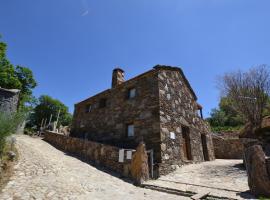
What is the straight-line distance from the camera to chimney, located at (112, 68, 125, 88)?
459 inches

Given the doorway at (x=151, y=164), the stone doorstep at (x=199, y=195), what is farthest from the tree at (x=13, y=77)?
the stone doorstep at (x=199, y=195)

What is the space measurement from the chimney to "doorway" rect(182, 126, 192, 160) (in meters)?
5.03

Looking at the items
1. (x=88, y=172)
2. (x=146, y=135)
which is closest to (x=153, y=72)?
(x=146, y=135)

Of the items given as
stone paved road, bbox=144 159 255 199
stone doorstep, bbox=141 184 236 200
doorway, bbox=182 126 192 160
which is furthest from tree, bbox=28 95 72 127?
stone doorstep, bbox=141 184 236 200

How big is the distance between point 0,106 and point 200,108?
14.3 m

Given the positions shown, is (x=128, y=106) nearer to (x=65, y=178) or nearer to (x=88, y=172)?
(x=88, y=172)

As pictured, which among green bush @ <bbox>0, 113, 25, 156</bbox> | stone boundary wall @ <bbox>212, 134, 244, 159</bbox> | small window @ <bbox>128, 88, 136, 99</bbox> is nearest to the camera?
green bush @ <bbox>0, 113, 25, 156</bbox>

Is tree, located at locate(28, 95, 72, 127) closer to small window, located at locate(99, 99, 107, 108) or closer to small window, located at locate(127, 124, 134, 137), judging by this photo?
small window, located at locate(99, 99, 107, 108)

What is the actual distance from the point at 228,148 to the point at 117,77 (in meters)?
10.7

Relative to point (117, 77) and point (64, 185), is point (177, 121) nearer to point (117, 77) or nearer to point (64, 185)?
point (117, 77)

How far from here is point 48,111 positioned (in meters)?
40.2

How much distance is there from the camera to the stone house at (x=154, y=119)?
771 centimetres

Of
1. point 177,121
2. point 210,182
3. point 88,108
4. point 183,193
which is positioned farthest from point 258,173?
point 88,108

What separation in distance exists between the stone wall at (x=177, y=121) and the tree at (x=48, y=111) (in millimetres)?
34687
